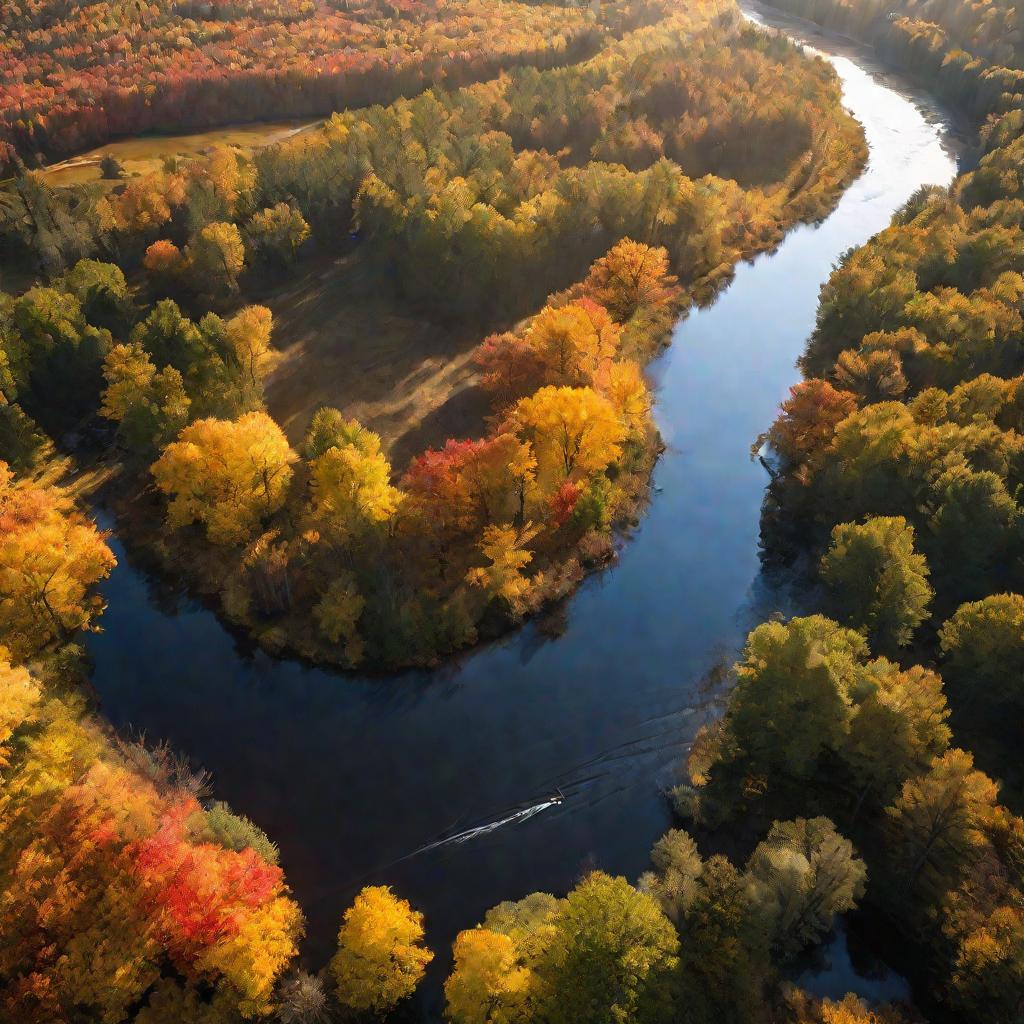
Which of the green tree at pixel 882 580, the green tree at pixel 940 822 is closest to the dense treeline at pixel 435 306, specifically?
the green tree at pixel 882 580

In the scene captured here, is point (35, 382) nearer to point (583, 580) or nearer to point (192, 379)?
point (192, 379)

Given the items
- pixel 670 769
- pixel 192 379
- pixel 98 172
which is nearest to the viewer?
pixel 670 769

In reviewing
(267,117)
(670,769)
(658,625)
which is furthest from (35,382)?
(267,117)

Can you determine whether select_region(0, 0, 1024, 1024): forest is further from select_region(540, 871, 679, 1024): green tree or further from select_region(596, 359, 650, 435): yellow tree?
select_region(596, 359, 650, 435): yellow tree

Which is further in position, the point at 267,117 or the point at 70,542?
the point at 267,117

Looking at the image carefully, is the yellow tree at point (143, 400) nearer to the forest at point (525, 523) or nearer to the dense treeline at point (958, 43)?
the forest at point (525, 523)

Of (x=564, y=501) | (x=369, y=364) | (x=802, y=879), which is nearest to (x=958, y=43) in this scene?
(x=369, y=364)

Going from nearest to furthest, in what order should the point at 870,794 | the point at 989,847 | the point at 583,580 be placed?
the point at 989,847, the point at 870,794, the point at 583,580
